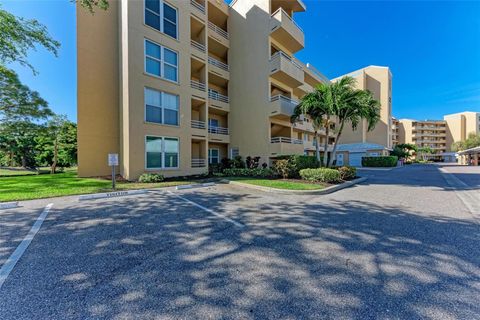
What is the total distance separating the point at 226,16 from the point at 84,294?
24.0 meters

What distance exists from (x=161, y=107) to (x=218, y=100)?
21.8 ft

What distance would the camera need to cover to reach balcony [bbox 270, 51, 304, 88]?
16.6 metres

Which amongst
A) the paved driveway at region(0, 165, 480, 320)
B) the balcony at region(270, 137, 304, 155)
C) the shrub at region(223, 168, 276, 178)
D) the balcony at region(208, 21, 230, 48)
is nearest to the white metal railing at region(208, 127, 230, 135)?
the shrub at region(223, 168, 276, 178)

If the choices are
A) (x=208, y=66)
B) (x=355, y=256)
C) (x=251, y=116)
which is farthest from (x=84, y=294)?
(x=208, y=66)

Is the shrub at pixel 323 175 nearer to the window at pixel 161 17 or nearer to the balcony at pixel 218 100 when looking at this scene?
the balcony at pixel 218 100

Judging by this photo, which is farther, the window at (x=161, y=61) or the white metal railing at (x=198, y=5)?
the white metal railing at (x=198, y=5)

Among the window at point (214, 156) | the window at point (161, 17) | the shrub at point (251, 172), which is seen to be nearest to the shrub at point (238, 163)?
the shrub at point (251, 172)

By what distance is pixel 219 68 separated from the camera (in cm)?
1930

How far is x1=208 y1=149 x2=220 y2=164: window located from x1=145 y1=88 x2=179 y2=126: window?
547cm

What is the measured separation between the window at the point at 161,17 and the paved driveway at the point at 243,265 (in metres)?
13.7

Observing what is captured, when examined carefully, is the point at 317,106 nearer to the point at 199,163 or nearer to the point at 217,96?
the point at 217,96

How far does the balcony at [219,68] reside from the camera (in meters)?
18.6

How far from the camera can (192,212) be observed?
6266 mm

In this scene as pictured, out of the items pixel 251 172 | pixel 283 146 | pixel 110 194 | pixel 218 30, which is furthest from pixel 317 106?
pixel 110 194
